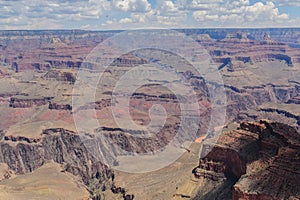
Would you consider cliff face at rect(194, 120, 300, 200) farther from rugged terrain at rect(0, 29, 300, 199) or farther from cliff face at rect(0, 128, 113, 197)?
cliff face at rect(0, 128, 113, 197)

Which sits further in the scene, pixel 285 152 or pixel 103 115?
pixel 103 115

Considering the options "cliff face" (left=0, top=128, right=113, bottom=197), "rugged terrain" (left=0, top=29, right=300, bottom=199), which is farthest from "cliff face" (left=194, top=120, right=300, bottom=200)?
"cliff face" (left=0, top=128, right=113, bottom=197)

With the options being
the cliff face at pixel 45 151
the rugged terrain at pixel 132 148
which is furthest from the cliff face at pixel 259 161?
the cliff face at pixel 45 151

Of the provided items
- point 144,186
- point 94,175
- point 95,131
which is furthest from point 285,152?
point 95,131

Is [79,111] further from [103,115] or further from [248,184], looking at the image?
[248,184]

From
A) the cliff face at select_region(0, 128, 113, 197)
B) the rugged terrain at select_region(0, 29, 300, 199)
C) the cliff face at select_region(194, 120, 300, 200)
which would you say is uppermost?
the cliff face at select_region(194, 120, 300, 200)

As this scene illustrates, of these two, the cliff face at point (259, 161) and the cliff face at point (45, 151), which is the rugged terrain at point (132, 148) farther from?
the cliff face at point (45, 151)

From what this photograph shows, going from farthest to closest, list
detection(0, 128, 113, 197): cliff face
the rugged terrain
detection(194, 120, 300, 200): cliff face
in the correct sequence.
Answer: detection(0, 128, 113, 197): cliff face → the rugged terrain → detection(194, 120, 300, 200): cliff face

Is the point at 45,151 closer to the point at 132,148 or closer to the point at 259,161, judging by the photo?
the point at 132,148
